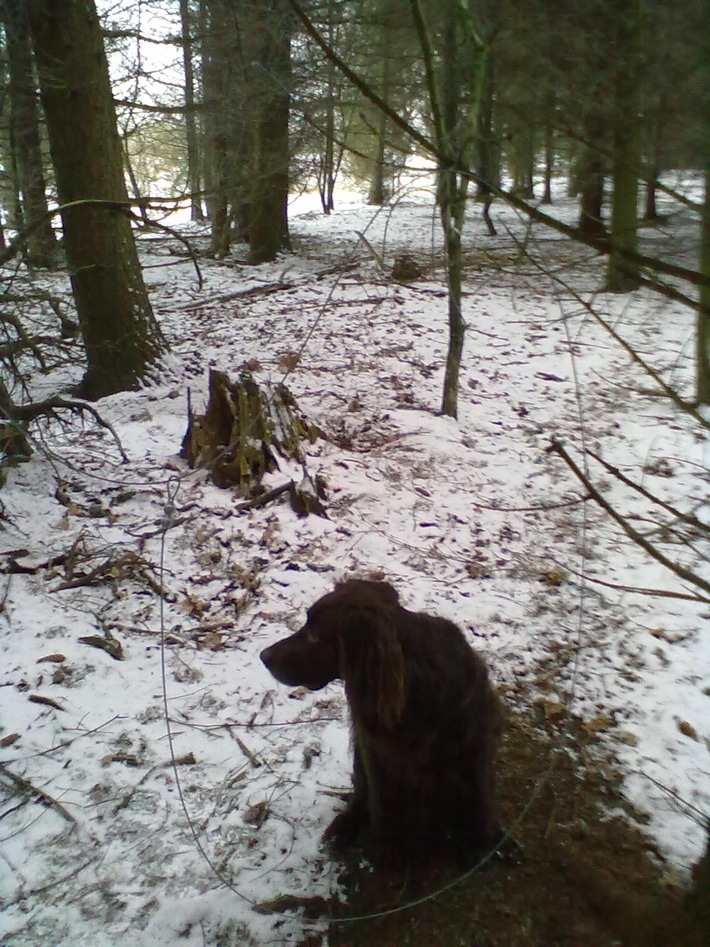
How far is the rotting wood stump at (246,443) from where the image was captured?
473cm

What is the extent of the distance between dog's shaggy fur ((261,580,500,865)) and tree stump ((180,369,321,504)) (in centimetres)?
275

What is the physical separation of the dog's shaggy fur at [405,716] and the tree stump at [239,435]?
2.75 meters

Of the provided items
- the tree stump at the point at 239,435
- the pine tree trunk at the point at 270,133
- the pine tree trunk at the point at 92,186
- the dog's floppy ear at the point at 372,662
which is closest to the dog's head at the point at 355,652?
the dog's floppy ear at the point at 372,662

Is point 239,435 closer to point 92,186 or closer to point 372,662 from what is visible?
point 92,186

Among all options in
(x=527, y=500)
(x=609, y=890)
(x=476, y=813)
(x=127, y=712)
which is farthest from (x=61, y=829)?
(x=527, y=500)

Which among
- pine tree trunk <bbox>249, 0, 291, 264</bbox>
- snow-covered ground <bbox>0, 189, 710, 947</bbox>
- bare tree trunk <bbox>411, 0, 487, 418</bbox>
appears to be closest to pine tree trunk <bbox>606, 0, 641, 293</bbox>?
snow-covered ground <bbox>0, 189, 710, 947</bbox>

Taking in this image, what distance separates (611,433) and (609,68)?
5430 mm

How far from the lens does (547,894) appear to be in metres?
2.26

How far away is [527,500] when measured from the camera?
5117mm

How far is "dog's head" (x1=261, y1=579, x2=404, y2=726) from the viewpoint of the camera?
191 cm

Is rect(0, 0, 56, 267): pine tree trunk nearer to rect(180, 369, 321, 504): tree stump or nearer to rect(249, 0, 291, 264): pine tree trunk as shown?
rect(180, 369, 321, 504): tree stump

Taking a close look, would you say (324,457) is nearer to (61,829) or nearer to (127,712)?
(127,712)

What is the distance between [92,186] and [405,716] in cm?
544

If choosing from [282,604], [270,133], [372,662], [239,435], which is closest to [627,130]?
[372,662]
